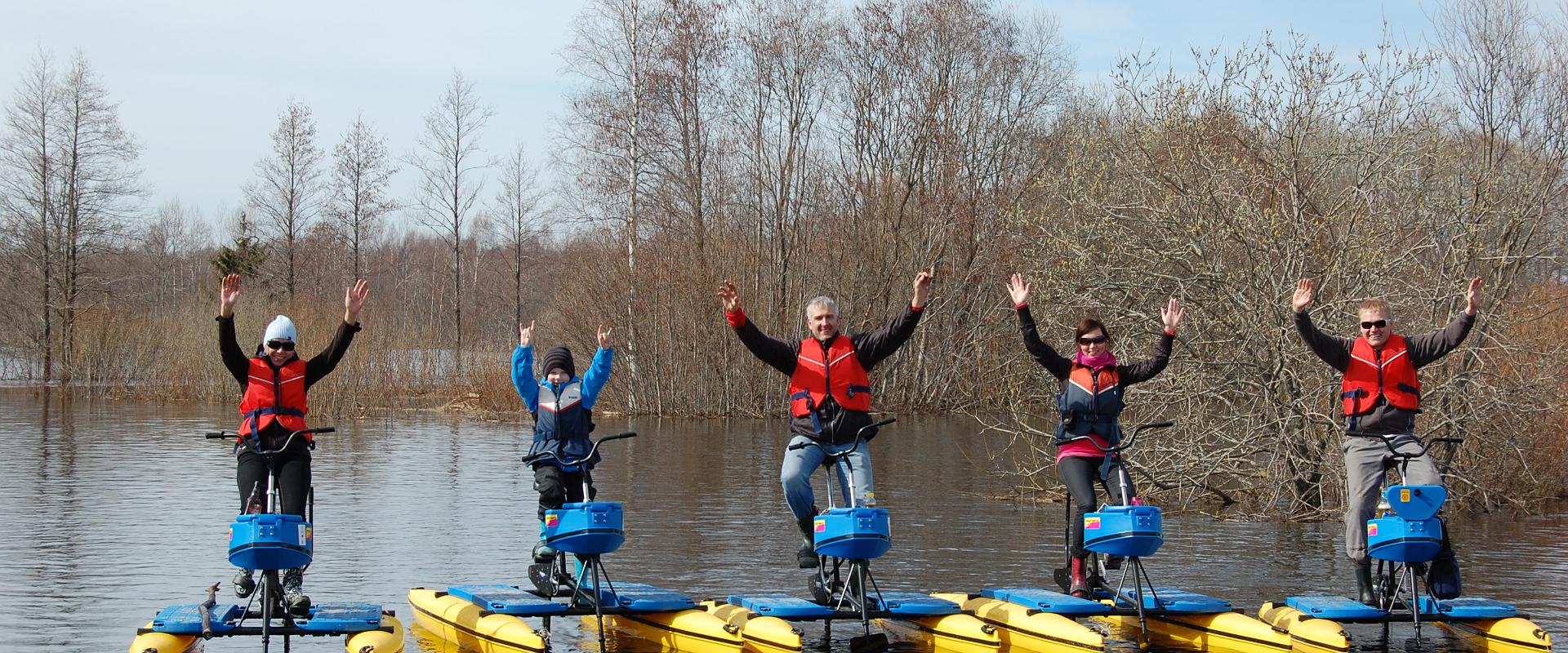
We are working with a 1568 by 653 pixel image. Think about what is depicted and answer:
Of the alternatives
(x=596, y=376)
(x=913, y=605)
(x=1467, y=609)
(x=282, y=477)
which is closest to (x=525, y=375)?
(x=596, y=376)

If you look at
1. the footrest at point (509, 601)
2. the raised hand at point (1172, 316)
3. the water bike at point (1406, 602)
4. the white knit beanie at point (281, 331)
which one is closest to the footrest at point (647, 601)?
the footrest at point (509, 601)

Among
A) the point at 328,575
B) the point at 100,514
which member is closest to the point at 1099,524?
the point at 328,575

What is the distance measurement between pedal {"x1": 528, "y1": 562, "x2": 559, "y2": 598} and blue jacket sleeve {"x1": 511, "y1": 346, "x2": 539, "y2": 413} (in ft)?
3.45

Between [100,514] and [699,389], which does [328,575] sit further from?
[699,389]

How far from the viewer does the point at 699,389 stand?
3262 centimetres

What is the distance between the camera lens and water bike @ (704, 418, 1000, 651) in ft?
27.2

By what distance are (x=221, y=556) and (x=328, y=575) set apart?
1.53 meters

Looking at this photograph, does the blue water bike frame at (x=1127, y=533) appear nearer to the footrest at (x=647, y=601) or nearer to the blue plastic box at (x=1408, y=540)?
the blue plastic box at (x=1408, y=540)

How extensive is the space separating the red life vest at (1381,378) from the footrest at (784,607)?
3.55 m

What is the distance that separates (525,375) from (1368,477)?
209 inches

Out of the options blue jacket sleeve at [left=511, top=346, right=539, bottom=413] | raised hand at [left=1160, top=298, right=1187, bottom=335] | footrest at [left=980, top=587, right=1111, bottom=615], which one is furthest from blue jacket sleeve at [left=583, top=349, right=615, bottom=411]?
raised hand at [left=1160, top=298, right=1187, bottom=335]

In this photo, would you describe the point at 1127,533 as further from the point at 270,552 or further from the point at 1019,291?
the point at 270,552

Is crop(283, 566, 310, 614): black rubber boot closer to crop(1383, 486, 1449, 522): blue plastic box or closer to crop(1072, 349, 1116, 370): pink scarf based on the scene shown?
crop(1072, 349, 1116, 370): pink scarf

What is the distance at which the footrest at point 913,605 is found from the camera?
346 inches
